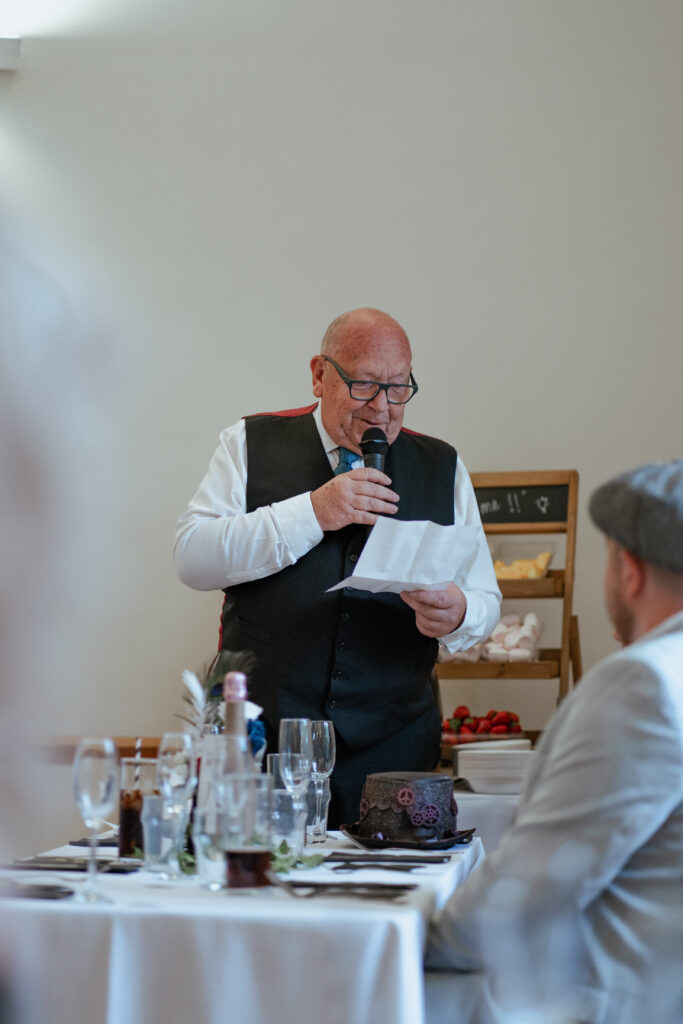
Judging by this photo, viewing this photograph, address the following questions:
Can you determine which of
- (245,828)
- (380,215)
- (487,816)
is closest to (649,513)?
(245,828)

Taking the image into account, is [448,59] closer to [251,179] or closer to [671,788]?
[251,179]

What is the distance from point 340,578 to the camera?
7.54 feet

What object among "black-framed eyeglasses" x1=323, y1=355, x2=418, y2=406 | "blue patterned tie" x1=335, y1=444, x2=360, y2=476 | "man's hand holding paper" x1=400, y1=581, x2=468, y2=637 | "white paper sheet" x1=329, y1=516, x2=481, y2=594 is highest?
"black-framed eyeglasses" x1=323, y1=355, x2=418, y2=406

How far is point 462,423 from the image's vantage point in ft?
13.3

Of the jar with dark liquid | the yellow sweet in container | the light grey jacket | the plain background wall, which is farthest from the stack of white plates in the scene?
the light grey jacket

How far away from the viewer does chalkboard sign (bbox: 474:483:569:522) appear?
144 inches

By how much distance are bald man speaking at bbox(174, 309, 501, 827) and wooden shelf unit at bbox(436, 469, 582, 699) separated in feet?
4.01

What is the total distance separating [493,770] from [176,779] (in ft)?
4.37

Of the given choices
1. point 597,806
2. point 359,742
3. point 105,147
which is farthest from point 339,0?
point 597,806

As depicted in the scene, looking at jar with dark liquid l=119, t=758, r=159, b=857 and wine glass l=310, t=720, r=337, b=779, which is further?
wine glass l=310, t=720, r=337, b=779

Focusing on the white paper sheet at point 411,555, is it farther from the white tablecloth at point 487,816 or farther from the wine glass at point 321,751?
the white tablecloth at point 487,816

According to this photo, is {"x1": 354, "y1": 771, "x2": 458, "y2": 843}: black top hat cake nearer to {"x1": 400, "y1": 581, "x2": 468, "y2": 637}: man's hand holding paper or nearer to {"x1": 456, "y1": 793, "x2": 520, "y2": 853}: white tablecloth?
{"x1": 400, "y1": 581, "x2": 468, "y2": 637}: man's hand holding paper

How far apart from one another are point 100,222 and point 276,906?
3602 millimetres

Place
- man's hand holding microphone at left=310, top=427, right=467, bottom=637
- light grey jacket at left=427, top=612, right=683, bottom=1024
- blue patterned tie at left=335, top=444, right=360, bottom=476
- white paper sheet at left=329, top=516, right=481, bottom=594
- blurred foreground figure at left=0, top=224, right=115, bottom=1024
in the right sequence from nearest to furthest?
blurred foreground figure at left=0, top=224, right=115, bottom=1024, light grey jacket at left=427, top=612, right=683, bottom=1024, white paper sheet at left=329, top=516, right=481, bottom=594, man's hand holding microphone at left=310, top=427, right=467, bottom=637, blue patterned tie at left=335, top=444, right=360, bottom=476
